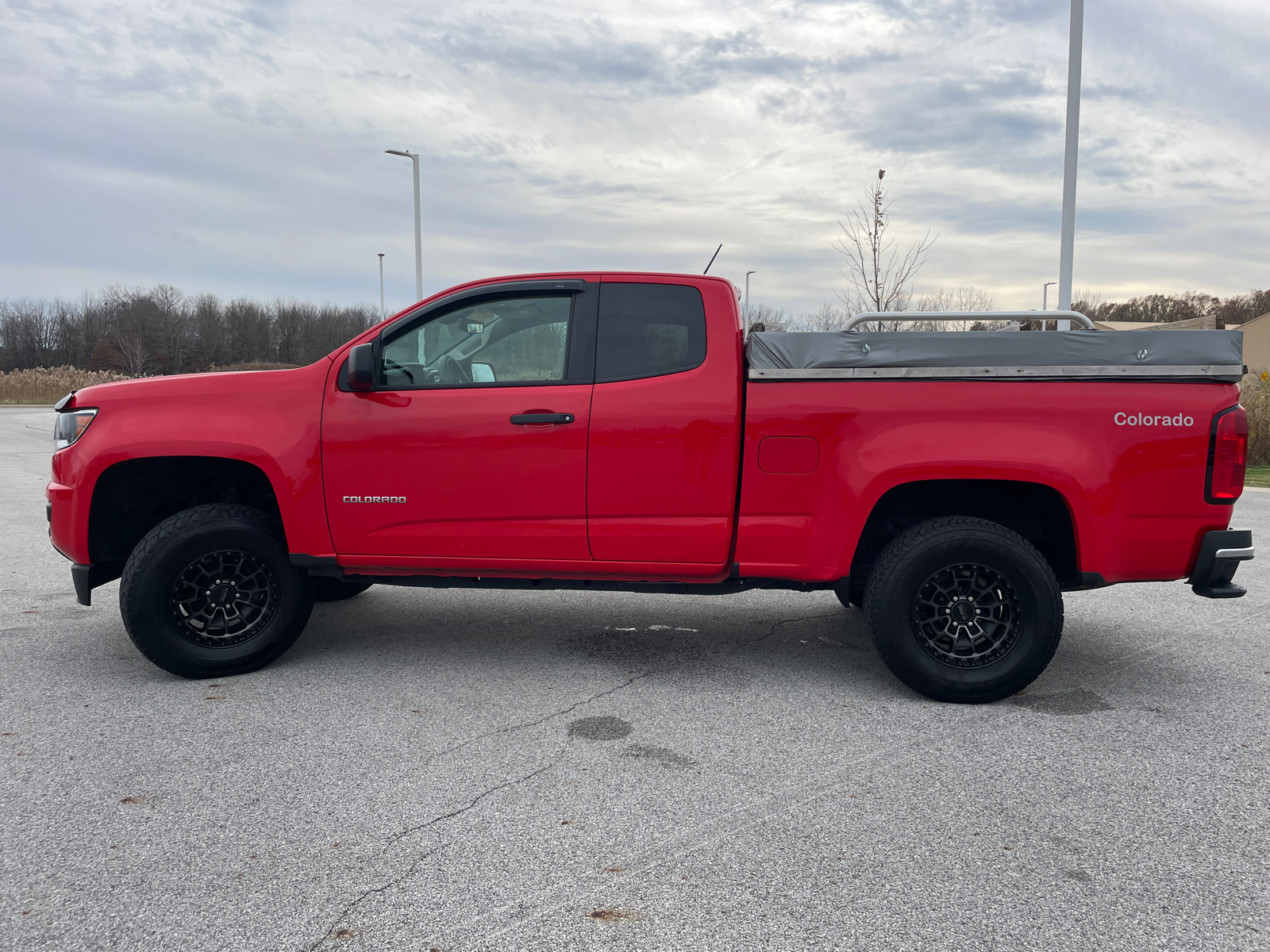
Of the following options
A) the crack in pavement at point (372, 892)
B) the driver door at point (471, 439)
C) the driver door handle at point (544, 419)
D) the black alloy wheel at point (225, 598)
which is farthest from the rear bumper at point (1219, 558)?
the black alloy wheel at point (225, 598)

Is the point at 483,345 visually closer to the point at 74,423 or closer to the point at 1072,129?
the point at 74,423

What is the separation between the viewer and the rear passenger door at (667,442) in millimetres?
4359

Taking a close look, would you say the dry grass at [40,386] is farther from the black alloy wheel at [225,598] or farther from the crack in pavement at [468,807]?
the crack in pavement at [468,807]

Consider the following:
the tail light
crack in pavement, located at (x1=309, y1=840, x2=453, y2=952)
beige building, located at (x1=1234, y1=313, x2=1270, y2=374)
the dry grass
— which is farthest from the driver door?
beige building, located at (x1=1234, y1=313, x2=1270, y2=374)

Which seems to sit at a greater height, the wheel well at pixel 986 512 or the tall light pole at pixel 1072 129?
the tall light pole at pixel 1072 129

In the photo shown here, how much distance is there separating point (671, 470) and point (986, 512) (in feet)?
5.42

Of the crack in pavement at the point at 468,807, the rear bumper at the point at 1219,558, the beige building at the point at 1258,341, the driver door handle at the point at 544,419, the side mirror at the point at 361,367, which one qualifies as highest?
the beige building at the point at 1258,341

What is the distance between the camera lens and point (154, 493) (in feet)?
16.3

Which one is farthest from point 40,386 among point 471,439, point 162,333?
point 471,439

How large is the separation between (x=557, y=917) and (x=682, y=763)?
113cm

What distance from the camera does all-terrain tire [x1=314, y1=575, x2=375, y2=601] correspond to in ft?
20.3

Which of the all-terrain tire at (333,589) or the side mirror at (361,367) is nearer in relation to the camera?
the side mirror at (361,367)

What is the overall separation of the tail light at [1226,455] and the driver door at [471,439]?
286cm

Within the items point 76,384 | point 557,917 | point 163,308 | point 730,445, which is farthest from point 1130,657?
point 163,308
